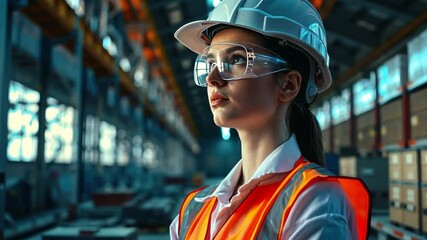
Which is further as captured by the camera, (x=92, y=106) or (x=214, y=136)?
(x=214, y=136)

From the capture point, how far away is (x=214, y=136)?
47.9m

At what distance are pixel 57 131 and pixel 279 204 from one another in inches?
451

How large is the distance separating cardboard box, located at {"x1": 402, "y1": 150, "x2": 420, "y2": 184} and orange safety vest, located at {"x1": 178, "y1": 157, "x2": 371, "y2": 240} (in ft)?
12.1

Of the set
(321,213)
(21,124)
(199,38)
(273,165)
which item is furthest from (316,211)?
(21,124)

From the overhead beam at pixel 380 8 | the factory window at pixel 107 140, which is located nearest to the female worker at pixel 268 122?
the overhead beam at pixel 380 8

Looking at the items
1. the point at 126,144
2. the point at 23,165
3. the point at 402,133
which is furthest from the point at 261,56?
the point at 126,144

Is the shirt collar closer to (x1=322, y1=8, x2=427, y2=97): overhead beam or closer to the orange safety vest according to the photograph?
the orange safety vest

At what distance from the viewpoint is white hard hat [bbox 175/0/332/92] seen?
120 cm

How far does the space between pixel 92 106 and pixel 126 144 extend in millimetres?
3980

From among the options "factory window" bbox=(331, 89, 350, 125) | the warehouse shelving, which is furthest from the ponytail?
"factory window" bbox=(331, 89, 350, 125)

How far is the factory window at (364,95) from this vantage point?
9766 mm

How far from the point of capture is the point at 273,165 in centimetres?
115

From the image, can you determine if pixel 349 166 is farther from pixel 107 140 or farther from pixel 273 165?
pixel 107 140

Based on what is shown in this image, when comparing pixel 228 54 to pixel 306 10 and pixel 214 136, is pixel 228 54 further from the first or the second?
pixel 214 136
